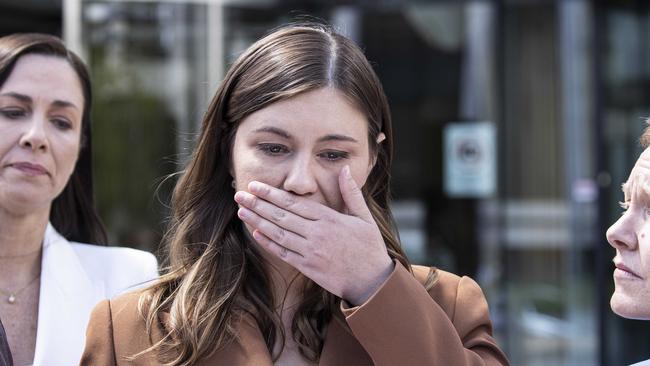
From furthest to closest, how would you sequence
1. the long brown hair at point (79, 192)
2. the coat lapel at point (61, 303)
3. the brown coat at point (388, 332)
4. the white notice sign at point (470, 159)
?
1. the white notice sign at point (470, 159)
2. the long brown hair at point (79, 192)
3. the coat lapel at point (61, 303)
4. the brown coat at point (388, 332)

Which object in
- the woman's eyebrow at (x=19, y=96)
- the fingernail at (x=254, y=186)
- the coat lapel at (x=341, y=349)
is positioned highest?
the woman's eyebrow at (x=19, y=96)

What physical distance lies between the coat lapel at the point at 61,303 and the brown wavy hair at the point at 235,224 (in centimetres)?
53

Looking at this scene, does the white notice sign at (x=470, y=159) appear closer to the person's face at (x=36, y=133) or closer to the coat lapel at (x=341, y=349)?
the person's face at (x=36, y=133)

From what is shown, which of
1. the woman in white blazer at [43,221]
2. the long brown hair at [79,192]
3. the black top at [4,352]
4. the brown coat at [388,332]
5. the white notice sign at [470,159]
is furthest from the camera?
the white notice sign at [470,159]

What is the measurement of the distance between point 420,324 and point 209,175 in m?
0.71

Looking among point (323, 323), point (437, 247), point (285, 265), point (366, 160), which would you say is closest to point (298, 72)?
point (366, 160)

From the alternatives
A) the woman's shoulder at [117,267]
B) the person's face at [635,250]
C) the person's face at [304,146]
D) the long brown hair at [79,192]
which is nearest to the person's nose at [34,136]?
the long brown hair at [79,192]

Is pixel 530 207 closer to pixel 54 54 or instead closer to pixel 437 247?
pixel 437 247

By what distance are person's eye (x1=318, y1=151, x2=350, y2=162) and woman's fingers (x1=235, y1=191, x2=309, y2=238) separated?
0.59ft

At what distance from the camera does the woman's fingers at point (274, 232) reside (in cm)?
194

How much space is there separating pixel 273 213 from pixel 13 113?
123 centimetres

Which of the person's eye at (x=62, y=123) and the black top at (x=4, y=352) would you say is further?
the person's eye at (x=62, y=123)

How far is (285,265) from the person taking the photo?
223 centimetres

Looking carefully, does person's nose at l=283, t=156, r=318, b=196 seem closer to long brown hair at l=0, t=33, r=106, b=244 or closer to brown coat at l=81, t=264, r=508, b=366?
brown coat at l=81, t=264, r=508, b=366
